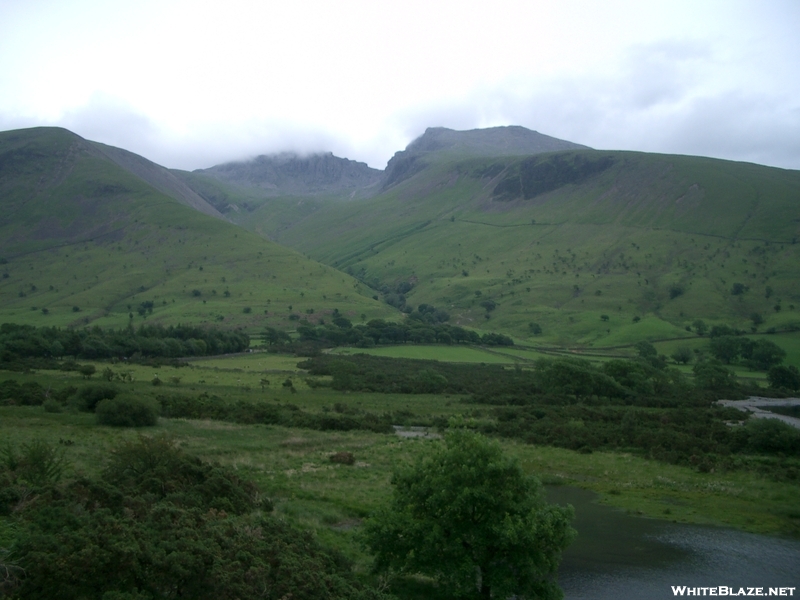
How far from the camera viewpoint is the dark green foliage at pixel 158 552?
16234mm

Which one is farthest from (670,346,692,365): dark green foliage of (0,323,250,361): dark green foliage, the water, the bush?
the bush

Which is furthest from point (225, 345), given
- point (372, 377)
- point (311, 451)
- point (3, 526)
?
point (3, 526)

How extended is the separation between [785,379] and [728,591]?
104667mm

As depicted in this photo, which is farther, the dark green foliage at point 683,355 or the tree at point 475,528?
the dark green foliage at point 683,355

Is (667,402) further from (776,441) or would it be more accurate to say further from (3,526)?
(3,526)

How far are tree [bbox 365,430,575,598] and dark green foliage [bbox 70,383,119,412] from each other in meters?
40.5

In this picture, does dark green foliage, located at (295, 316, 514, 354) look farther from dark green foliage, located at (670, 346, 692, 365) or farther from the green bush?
the green bush

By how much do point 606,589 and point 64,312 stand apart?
18576 centimetres

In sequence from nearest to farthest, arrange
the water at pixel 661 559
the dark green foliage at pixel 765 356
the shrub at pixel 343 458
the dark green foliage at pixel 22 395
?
the water at pixel 661 559, the shrub at pixel 343 458, the dark green foliage at pixel 22 395, the dark green foliage at pixel 765 356

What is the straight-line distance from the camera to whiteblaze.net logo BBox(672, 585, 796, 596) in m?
25.3

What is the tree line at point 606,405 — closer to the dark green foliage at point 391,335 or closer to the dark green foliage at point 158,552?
the dark green foliage at point 391,335

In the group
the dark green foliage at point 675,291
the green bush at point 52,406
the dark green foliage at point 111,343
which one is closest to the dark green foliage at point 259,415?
the green bush at point 52,406

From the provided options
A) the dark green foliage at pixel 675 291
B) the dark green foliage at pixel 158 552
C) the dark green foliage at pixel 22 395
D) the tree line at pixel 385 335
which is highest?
the dark green foliage at pixel 675 291

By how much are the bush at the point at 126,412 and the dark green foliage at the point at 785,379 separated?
11140cm
